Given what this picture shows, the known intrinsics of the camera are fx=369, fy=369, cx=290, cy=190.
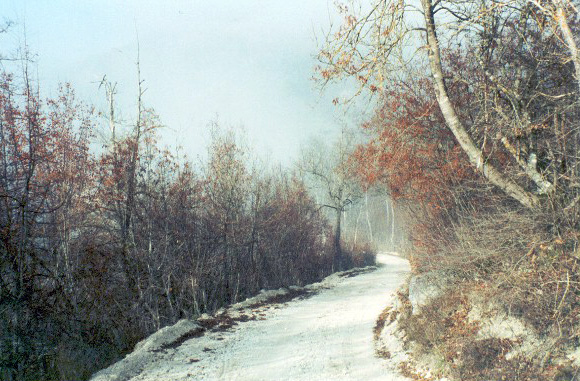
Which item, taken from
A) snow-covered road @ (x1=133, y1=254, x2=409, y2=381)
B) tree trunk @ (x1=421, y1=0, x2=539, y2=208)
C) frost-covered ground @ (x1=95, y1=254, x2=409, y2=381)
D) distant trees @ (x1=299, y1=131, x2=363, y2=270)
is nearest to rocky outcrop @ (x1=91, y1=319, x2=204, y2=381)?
frost-covered ground @ (x1=95, y1=254, x2=409, y2=381)

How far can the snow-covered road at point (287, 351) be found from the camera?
7086 mm

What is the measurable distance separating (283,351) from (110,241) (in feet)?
21.9

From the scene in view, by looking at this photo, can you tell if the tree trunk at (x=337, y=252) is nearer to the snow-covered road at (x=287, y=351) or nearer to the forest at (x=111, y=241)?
the forest at (x=111, y=241)

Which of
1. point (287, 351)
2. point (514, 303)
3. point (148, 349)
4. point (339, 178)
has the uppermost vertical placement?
point (339, 178)

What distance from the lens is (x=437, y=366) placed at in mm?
6410

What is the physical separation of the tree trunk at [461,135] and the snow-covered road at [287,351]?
399 centimetres

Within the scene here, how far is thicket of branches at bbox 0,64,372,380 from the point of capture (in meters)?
8.16

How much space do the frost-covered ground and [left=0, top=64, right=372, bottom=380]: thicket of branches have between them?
1.89 meters

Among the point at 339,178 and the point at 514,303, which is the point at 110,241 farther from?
the point at 339,178

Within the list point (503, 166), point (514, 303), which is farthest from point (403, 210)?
point (514, 303)

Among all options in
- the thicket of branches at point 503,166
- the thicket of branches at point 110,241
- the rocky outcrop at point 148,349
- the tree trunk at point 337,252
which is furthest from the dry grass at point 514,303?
the tree trunk at point 337,252

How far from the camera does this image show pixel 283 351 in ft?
27.6

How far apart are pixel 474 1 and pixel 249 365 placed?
937 cm

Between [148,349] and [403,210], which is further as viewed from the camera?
[403,210]
